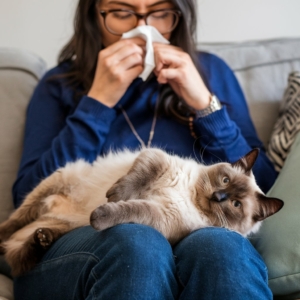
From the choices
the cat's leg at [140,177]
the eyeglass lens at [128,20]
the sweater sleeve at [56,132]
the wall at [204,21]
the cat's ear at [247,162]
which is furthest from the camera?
the wall at [204,21]

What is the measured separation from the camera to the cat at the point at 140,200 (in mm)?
1249

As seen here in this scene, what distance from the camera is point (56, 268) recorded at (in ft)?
3.82

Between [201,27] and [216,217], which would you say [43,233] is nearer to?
[216,217]

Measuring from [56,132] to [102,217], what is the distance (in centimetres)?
77

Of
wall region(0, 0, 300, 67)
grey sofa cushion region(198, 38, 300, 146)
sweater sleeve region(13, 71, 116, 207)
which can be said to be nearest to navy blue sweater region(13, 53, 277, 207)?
sweater sleeve region(13, 71, 116, 207)

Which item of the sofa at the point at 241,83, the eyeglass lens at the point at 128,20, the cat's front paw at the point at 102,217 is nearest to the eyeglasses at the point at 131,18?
the eyeglass lens at the point at 128,20

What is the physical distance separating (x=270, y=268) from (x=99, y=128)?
2.53ft

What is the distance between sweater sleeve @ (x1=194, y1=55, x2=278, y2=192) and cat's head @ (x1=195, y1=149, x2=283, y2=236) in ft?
0.71

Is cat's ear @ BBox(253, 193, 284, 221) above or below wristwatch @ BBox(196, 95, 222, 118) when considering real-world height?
below

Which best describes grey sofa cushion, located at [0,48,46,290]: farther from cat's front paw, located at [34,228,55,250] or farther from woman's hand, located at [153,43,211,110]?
woman's hand, located at [153,43,211,110]

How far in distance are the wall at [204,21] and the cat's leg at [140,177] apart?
4.45 feet

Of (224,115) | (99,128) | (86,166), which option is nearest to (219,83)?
(224,115)

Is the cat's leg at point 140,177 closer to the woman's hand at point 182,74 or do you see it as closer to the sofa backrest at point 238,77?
the woman's hand at point 182,74

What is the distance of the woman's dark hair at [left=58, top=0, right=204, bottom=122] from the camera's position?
173 cm
